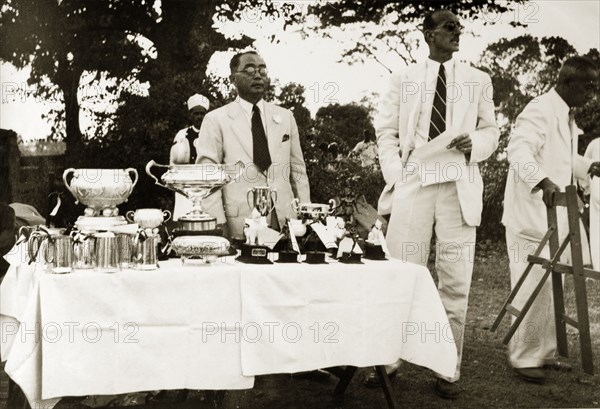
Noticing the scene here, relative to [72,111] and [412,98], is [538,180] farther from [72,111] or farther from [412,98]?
[72,111]

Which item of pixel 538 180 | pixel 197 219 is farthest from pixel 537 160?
pixel 197 219

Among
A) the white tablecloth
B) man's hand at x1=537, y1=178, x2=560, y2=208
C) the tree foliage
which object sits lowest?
the white tablecloth

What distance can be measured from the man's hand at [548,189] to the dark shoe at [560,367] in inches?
40.3

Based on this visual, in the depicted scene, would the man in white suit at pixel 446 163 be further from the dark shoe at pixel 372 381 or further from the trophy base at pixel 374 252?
the trophy base at pixel 374 252

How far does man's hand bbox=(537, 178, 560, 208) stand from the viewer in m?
4.17

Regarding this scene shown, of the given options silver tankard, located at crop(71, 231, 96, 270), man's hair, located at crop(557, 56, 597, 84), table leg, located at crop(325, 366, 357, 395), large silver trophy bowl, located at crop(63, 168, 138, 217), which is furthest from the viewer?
man's hair, located at crop(557, 56, 597, 84)

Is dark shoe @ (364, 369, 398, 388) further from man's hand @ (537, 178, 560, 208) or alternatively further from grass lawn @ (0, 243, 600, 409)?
man's hand @ (537, 178, 560, 208)

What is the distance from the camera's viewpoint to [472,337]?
16.9 feet

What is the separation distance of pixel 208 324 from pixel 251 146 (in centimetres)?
136

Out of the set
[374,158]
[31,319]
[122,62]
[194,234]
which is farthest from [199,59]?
[31,319]

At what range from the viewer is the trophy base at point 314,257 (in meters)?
3.08

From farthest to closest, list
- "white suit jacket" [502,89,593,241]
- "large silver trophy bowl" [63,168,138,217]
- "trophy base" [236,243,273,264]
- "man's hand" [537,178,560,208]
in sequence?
"white suit jacket" [502,89,593,241] < "man's hand" [537,178,560,208] < "trophy base" [236,243,273,264] < "large silver trophy bowl" [63,168,138,217]

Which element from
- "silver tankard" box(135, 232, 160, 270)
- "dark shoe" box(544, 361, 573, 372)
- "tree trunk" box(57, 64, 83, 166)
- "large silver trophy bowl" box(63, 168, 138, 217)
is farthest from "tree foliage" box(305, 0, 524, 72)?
"silver tankard" box(135, 232, 160, 270)

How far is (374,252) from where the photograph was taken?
10.6 ft
